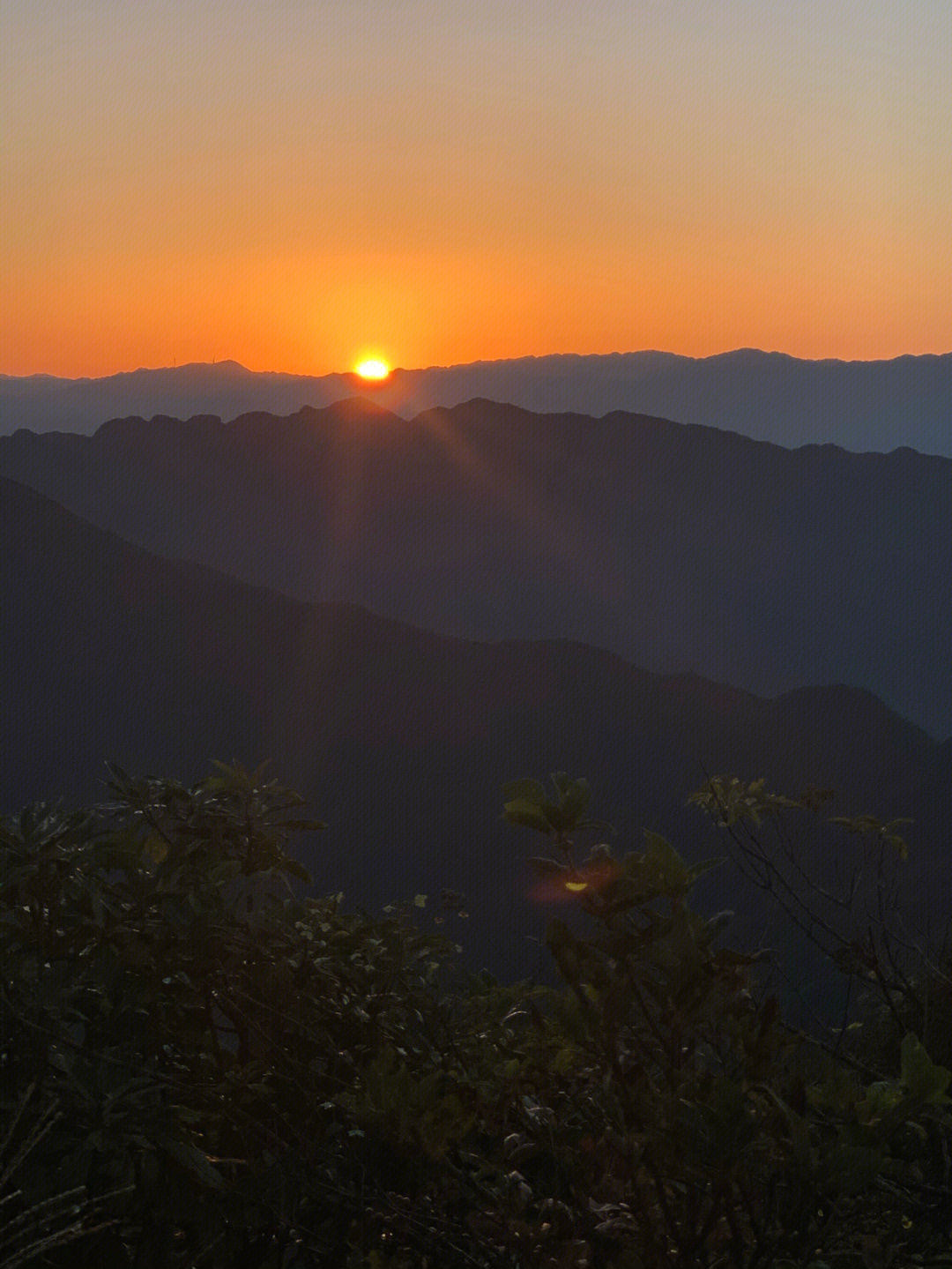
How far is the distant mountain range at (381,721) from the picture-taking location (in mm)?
56156

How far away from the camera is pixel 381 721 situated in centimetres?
6112

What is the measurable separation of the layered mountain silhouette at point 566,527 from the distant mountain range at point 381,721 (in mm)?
41819

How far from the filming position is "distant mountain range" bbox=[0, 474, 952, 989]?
5616 centimetres

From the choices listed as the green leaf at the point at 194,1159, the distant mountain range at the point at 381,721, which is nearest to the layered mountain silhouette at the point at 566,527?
the distant mountain range at the point at 381,721

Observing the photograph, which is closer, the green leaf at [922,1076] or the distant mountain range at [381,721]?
the green leaf at [922,1076]

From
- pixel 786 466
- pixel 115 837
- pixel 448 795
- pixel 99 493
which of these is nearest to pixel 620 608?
pixel 786 466

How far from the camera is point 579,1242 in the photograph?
2.07m

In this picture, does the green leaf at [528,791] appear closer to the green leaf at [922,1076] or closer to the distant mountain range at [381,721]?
the green leaf at [922,1076]

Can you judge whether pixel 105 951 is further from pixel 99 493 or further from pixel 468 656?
pixel 99 493

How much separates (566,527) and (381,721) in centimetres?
6798

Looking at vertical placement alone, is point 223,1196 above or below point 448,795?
above

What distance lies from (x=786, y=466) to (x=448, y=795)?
91701 millimetres

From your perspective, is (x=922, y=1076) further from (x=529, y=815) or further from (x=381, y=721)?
(x=381, y=721)

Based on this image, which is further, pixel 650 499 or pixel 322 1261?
pixel 650 499
